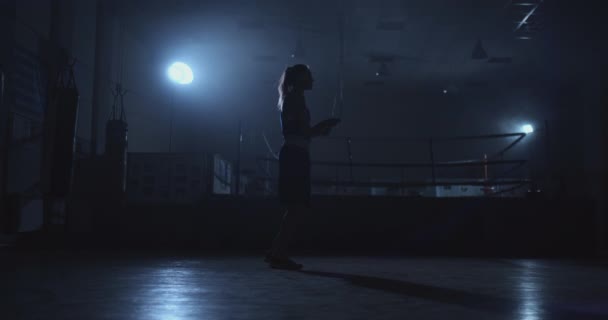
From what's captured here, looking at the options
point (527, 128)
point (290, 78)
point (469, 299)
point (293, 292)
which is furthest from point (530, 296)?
point (527, 128)

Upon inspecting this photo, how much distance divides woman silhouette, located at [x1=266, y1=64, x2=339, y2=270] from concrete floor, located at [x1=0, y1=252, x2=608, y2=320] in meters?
0.20

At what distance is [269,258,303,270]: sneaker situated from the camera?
9.82ft

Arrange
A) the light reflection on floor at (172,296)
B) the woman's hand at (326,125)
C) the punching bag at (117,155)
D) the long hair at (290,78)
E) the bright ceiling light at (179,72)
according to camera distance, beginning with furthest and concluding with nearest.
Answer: the bright ceiling light at (179,72), the punching bag at (117,155), the long hair at (290,78), the woman's hand at (326,125), the light reflection on floor at (172,296)

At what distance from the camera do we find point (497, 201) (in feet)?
16.5

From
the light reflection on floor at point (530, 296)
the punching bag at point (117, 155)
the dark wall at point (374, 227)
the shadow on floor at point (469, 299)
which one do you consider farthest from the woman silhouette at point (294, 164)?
the punching bag at point (117, 155)

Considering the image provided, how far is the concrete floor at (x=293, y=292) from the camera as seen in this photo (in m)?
1.58

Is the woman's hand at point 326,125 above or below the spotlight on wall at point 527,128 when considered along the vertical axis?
below

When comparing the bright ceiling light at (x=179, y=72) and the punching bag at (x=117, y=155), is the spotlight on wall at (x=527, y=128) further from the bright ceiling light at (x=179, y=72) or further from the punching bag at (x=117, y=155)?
the punching bag at (x=117, y=155)

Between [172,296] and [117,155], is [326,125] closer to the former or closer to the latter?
[172,296]

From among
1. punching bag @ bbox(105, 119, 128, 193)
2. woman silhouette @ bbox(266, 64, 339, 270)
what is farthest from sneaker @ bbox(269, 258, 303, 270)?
punching bag @ bbox(105, 119, 128, 193)

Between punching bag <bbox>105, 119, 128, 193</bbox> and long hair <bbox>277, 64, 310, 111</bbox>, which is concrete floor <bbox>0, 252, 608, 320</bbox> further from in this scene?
punching bag <bbox>105, 119, 128, 193</bbox>

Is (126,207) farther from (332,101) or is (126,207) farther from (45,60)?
(332,101)

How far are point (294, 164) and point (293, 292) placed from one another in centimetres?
120

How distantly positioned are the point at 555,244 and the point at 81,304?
488cm
